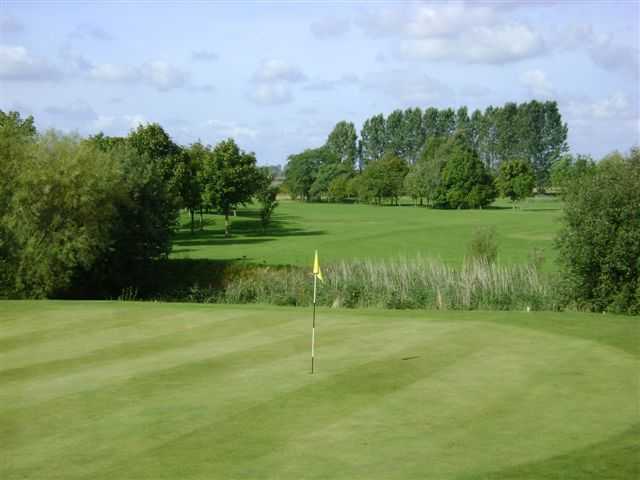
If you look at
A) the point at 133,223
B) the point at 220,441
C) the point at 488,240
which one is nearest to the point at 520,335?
the point at 220,441

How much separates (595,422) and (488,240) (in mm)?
27987

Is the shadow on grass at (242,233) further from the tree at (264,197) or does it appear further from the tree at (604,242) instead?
the tree at (604,242)

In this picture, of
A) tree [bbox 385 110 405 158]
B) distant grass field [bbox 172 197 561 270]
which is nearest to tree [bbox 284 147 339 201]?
tree [bbox 385 110 405 158]

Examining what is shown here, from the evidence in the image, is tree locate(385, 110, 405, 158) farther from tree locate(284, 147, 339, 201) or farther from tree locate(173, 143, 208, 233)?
tree locate(173, 143, 208, 233)

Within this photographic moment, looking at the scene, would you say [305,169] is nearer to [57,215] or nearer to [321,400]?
[57,215]

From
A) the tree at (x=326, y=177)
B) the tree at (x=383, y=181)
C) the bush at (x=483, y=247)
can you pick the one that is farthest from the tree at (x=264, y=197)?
the tree at (x=326, y=177)

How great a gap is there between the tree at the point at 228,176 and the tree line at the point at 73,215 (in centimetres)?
2218

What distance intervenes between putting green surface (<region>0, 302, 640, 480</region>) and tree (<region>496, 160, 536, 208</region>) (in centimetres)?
9713

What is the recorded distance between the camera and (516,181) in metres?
110

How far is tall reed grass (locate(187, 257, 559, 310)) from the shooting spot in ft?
88.3

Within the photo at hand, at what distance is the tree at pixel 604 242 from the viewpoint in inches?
902

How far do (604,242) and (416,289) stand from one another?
→ 24.7 ft

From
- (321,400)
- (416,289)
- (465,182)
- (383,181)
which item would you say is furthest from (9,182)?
(383,181)

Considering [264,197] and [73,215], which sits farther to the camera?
[264,197]
